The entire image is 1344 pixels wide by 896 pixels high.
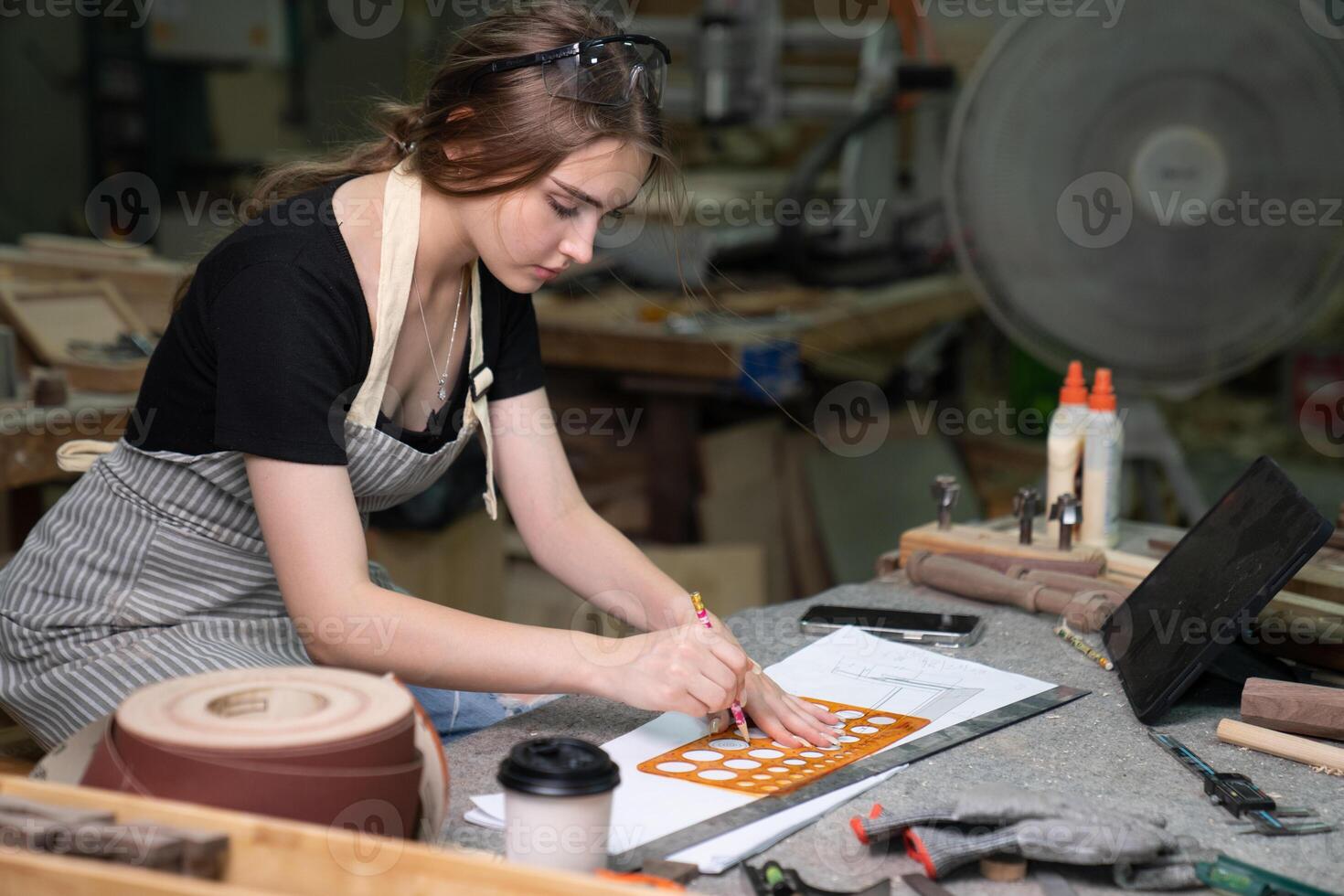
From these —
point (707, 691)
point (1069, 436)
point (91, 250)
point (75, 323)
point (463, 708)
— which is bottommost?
point (463, 708)

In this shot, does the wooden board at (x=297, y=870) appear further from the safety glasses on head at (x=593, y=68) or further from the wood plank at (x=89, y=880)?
the safety glasses on head at (x=593, y=68)

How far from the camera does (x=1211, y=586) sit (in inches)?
51.9

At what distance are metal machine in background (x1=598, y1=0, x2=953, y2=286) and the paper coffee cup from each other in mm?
2079

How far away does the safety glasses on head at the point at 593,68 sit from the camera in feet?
4.24

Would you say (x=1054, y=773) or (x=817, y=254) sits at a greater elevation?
(x=817, y=254)

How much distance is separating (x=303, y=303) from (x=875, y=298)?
2048 millimetres

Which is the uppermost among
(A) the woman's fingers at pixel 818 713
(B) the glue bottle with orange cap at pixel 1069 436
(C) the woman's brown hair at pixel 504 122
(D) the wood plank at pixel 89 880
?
(C) the woman's brown hair at pixel 504 122

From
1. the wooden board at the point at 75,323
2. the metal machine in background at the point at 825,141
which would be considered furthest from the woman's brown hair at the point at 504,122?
the metal machine in background at the point at 825,141

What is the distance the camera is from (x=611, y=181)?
1.32 m

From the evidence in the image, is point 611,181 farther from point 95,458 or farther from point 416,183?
point 95,458

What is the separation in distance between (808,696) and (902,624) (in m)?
0.25

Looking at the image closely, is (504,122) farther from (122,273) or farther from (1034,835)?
(122,273)

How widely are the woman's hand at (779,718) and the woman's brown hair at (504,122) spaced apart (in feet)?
1.66

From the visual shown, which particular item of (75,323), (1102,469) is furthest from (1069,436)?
(75,323)
